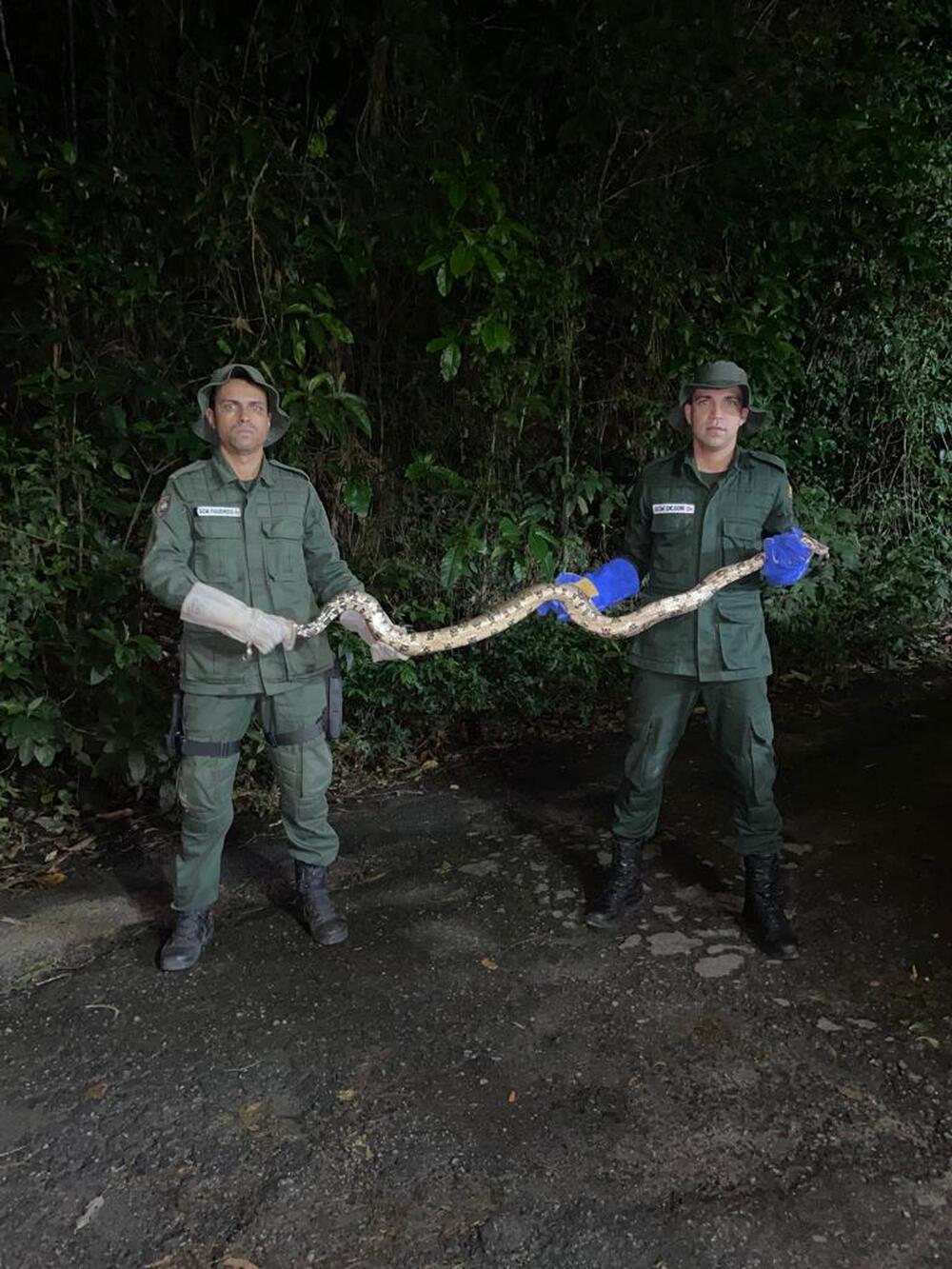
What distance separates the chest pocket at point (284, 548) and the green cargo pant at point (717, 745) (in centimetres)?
135

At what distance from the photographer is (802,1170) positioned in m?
2.26

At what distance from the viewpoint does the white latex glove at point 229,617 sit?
2.86 meters

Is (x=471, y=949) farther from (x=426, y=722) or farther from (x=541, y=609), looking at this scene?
(x=426, y=722)

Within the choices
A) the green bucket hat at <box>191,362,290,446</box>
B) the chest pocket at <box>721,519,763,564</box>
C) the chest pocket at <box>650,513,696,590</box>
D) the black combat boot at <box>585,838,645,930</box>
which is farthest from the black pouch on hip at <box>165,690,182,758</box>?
the chest pocket at <box>721,519,763,564</box>

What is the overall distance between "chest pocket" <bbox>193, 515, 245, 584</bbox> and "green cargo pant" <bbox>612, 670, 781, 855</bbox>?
155cm

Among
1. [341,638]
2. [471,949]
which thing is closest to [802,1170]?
[471,949]

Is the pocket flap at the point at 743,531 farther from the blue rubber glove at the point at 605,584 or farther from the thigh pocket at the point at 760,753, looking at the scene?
the thigh pocket at the point at 760,753

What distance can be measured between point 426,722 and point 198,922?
89.7 inches

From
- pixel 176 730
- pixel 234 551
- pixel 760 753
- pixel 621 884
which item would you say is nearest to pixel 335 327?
pixel 234 551

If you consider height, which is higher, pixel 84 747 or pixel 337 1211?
pixel 84 747

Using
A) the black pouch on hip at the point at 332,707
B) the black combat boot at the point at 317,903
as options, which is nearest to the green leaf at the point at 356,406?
the black pouch on hip at the point at 332,707

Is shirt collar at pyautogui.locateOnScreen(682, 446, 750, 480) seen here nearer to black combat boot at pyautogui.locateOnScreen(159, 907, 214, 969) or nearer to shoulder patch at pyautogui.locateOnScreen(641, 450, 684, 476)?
shoulder patch at pyautogui.locateOnScreen(641, 450, 684, 476)

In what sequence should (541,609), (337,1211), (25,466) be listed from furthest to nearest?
(25,466) < (541,609) < (337,1211)

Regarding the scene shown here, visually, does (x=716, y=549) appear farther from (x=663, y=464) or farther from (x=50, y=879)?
(x=50, y=879)
